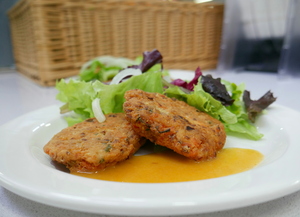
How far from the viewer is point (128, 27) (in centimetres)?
322

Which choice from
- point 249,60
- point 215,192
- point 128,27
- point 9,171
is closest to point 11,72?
point 128,27

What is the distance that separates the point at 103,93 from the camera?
1.61 metres

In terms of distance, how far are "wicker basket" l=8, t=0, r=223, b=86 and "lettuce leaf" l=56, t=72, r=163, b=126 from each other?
1.28 metres

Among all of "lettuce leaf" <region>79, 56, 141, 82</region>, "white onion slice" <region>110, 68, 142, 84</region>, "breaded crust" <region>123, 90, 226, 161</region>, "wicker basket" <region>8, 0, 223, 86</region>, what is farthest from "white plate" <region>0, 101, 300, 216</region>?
"wicker basket" <region>8, 0, 223, 86</region>

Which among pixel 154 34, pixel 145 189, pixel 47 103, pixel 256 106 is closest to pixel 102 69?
pixel 47 103

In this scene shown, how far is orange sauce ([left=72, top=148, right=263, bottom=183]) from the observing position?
3.25 ft

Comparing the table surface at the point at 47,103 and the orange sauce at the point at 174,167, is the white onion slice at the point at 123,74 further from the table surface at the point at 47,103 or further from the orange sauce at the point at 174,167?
the table surface at the point at 47,103

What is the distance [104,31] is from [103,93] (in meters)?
1.69

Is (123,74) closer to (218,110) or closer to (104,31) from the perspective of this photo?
(218,110)

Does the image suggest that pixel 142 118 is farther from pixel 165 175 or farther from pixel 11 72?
pixel 11 72

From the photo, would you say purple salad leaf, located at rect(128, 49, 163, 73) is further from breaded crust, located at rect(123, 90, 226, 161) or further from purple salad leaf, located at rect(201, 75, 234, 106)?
breaded crust, located at rect(123, 90, 226, 161)

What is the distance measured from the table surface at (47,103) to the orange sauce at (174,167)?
199 mm

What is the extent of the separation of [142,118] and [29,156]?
1.51ft

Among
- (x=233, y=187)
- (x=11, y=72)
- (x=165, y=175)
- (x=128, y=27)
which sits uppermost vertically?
(x=128, y=27)
